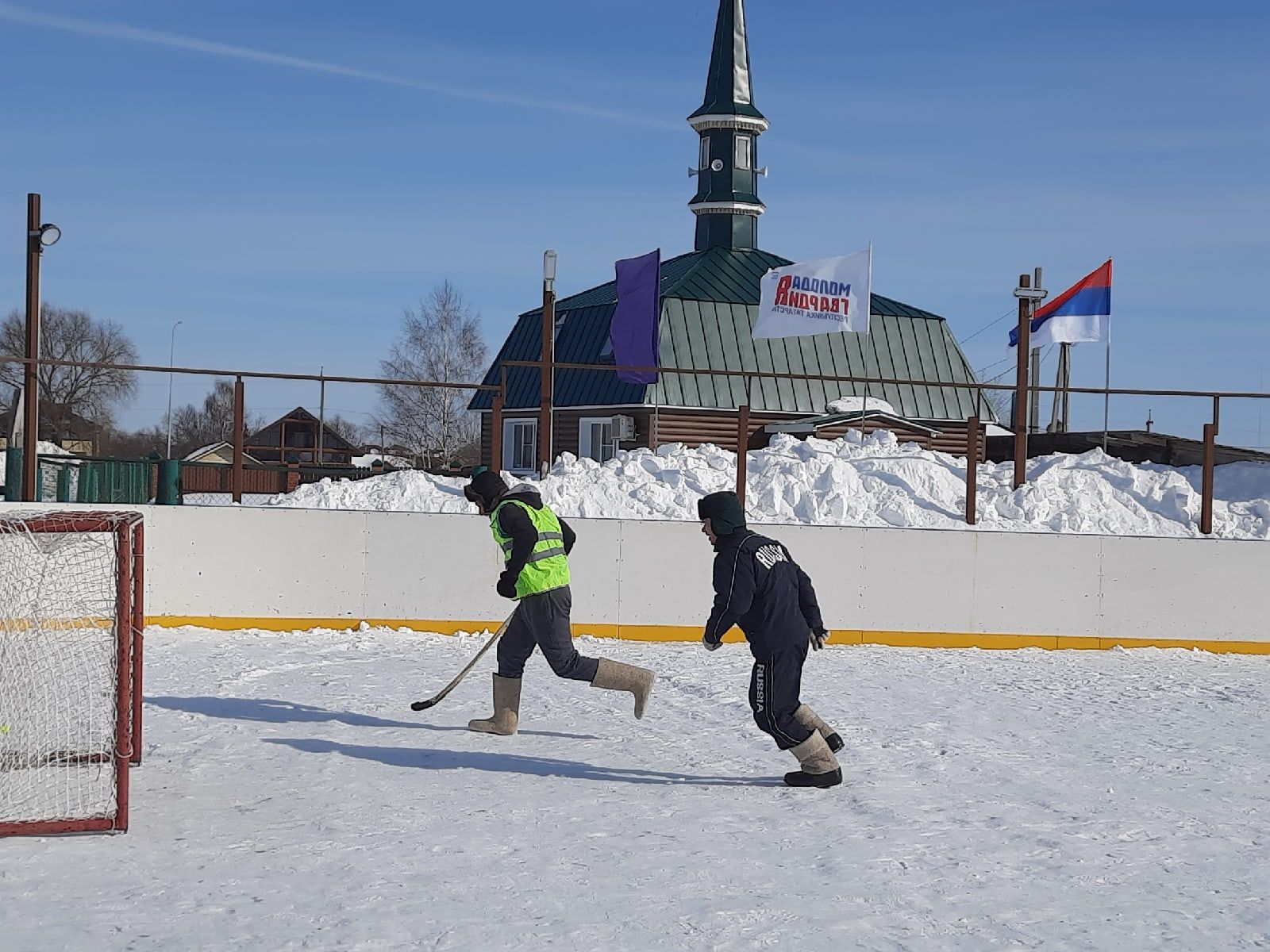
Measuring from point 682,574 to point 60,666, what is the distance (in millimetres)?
6424

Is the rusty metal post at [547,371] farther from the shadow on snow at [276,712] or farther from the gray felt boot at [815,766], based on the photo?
the gray felt boot at [815,766]

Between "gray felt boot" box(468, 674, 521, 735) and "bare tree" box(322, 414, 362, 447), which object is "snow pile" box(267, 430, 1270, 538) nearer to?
"bare tree" box(322, 414, 362, 447)

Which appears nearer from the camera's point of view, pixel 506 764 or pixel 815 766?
pixel 815 766

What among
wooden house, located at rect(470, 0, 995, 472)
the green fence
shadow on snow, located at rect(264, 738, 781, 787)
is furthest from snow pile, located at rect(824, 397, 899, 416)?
shadow on snow, located at rect(264, 738, 781, 787)

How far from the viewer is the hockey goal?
542 cm

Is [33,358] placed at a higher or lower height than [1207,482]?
higher

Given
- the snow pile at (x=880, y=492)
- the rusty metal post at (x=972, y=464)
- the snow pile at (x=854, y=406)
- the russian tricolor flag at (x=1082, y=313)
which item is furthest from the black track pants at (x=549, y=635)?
the snow pile at (x=854, y=406)

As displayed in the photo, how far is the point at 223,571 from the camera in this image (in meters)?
11.3

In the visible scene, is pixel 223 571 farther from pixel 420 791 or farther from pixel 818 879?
pixel 818 879

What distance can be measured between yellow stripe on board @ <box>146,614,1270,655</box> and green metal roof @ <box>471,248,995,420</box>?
12431 mm

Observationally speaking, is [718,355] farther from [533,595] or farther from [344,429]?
[533,595]

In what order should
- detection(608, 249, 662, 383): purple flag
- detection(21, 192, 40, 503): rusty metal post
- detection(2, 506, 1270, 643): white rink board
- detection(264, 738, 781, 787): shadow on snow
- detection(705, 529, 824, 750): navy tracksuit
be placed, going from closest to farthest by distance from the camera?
1. detection(705, 529, 824, 750): navy tracksuit
2. detection(264, 738, 781, 787): shadow on snow
3. detection(2, 506, 1270, 643): white rink board
4. detection(21, 192, 40, 503): rusty metal post
5. detection(608, 249, 662, 383): purple flag

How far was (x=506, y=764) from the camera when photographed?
668 centimetres

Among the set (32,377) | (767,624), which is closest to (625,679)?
(767,624)
